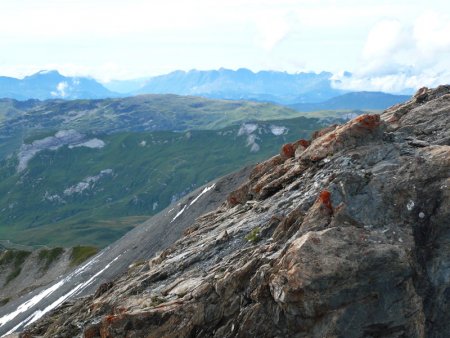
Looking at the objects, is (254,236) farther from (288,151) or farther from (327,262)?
(288,151)

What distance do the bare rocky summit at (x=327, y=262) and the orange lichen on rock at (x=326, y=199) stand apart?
63mm

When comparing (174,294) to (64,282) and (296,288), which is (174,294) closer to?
(296,288)

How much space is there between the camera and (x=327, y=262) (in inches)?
974

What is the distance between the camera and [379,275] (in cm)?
2472

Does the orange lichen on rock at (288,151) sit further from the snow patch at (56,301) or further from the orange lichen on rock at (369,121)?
the snow patch at (56,301)

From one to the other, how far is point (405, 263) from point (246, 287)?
28.9 ft

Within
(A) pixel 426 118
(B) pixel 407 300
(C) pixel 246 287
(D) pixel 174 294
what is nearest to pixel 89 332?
(D) pixel 174 294

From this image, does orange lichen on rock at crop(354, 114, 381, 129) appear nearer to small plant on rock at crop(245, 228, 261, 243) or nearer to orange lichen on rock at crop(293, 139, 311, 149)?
orange lichen on rock at crop(293, 139, 311, 149)

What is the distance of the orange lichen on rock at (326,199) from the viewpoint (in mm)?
29578

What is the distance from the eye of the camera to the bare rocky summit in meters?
24.5

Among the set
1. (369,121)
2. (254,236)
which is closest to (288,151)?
(369,121)

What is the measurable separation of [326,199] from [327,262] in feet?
19.4

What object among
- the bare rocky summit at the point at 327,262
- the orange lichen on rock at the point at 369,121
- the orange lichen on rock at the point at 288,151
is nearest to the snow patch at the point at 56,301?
the bare rocky summit at the point at 327,262

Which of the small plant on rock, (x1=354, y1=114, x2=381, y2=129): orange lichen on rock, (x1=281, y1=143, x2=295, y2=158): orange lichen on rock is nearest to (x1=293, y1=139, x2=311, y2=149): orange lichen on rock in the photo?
(x1=281, y1=143, x2=295, y2=158): orange lichen on rock
